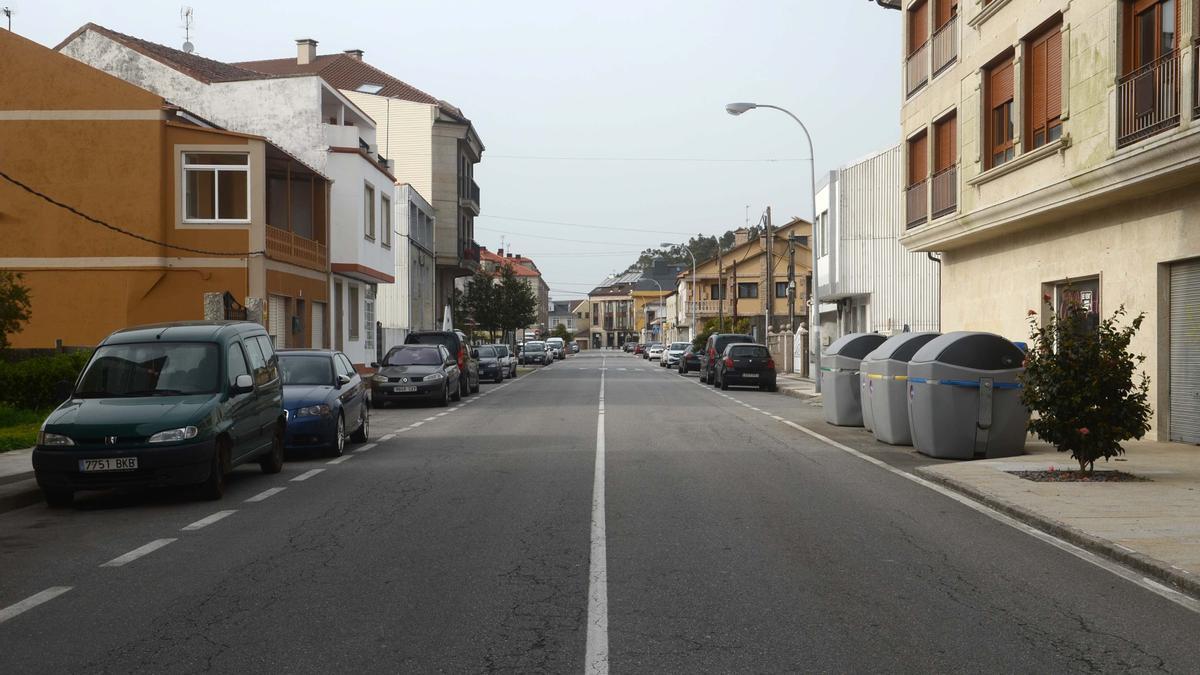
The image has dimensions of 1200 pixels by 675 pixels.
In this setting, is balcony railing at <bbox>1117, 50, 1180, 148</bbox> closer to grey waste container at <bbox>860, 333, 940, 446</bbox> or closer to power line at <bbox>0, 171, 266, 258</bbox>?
grey waste container at <bbox>860, 333, 940, 446</bbox>

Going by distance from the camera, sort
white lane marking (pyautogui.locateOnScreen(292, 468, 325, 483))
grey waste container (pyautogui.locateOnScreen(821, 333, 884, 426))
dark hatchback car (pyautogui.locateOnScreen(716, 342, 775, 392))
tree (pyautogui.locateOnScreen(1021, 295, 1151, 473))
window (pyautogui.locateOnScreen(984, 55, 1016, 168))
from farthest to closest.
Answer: dark hatchback car (pyautogui.locateOnScreen(716, 342, 775, 392)) → window (pyautogui.locateOnScreen(984, 55, 1016, 168)) → grey waste container (pyautogui.locateOnScreen(821, 333, 884, 426)) → white lane marking (pyautogui.locateOnScreen(292, 468, 325, 483)) → tree (pyautogui.locateOnScreen(1021, 295, 1151, 473))

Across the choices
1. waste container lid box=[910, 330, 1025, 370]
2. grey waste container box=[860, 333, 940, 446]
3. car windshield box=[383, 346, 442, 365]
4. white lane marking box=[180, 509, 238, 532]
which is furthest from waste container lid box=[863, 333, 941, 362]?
car windshield box=[383, 346, 442, 365]

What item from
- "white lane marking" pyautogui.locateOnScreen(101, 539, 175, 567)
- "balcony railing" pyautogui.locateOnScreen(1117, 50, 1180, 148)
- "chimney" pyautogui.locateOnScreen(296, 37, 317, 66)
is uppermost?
"chimney" pyautogui.locateOnScreen(296, 37, 317, 66)

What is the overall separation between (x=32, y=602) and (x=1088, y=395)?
10.1 m

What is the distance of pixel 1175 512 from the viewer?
31.5ft

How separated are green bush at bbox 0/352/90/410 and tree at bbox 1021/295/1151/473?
16.1 m

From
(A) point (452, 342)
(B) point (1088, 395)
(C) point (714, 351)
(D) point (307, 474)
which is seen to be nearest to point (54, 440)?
(D) point (307, 474)

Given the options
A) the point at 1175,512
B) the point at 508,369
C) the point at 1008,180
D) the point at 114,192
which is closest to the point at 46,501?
the point at 1175,512

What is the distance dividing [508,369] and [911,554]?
40491 mm

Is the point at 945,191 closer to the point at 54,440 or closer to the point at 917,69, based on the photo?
the point at 917,69

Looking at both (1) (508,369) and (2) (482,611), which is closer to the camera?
(2) (482,611)

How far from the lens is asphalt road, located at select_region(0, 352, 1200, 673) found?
219 inches

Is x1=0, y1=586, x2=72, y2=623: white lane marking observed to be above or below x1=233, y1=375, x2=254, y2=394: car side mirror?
below

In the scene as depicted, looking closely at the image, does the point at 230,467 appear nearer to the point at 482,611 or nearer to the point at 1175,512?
the point at 482,611
